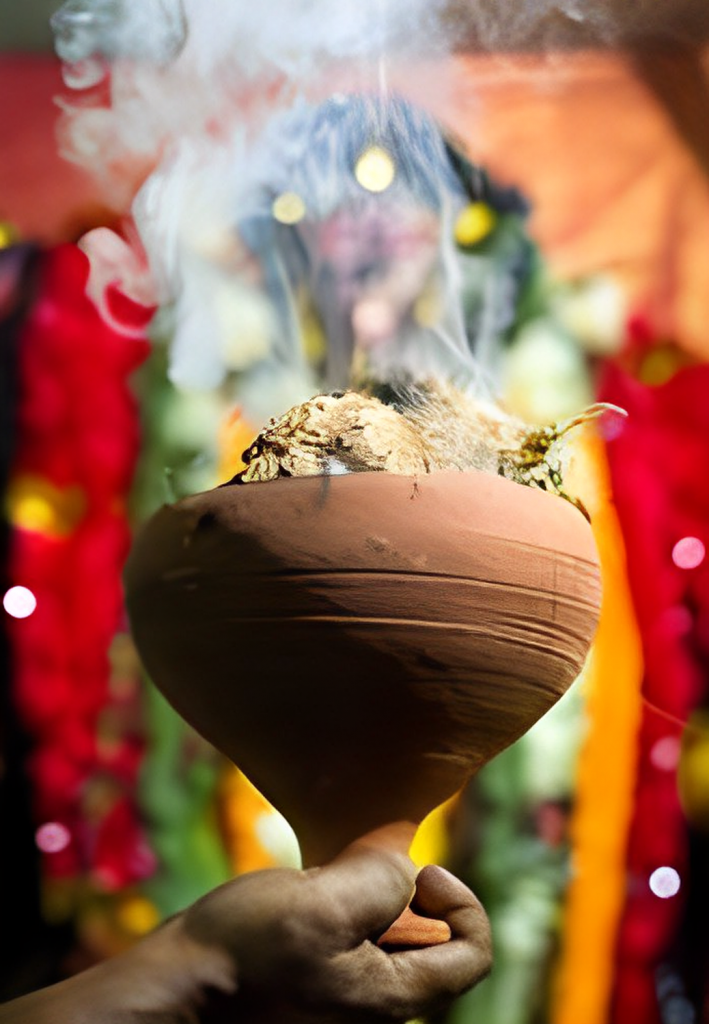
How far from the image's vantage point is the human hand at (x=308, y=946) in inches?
24.7

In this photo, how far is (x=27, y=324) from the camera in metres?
2.09

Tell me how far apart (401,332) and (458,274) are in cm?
29

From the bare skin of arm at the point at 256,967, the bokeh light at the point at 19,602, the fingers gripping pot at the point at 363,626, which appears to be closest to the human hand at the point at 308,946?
the bare skin of arm at the point at 256,967

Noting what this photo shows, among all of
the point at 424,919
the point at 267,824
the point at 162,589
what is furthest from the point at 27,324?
the point at 424,919

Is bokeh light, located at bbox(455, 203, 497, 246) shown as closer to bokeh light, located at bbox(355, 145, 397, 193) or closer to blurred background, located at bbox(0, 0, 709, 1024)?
blurred background, located at bbox(0, 0, 709, 1024)

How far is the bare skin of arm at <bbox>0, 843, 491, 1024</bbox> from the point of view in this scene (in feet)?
2.05

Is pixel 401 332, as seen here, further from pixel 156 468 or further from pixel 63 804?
pixel 63 804

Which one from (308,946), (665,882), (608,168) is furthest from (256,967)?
(608,168)

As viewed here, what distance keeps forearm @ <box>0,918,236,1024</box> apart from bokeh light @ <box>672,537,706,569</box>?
1.67m

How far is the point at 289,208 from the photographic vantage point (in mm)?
2029

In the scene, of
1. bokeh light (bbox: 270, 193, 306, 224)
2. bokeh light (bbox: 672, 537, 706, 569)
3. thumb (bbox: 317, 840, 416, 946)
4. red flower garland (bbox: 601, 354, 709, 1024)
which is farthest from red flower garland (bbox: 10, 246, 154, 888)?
thumb (bbox: 317, 840, 416, 946)

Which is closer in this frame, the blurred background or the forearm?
the forearm

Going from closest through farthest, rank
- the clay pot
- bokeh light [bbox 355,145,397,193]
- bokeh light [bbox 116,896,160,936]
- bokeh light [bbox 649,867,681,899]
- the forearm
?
the forearm → the clay pot → bokeh light [bbox 355,145,397,193] → bokeh light [bbox 116,896,160,936] → bokeh light [bbox 649,867,681,899]

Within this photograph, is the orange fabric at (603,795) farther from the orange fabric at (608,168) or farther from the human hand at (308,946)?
the human hand at (308,946)
